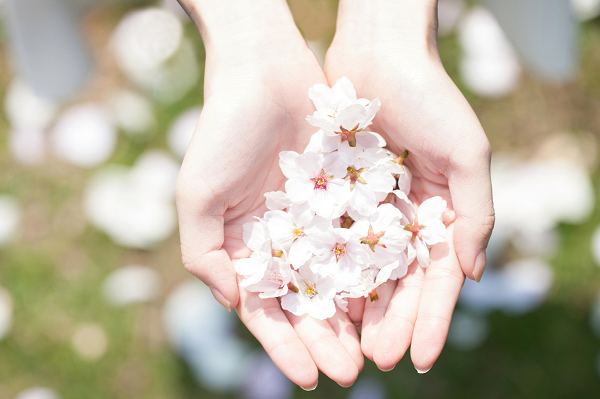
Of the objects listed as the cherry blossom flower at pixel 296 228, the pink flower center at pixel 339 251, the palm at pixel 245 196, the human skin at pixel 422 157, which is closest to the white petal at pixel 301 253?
the cherry blossom flower at pixel 296 228

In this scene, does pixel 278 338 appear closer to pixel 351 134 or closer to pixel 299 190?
pixel 299 190

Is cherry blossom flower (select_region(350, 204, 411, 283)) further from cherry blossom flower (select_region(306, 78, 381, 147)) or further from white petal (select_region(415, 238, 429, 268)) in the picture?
cherry blossom flower (select_region(306, 78, 381, 147))

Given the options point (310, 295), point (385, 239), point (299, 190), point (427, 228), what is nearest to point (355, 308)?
point (310, 295)

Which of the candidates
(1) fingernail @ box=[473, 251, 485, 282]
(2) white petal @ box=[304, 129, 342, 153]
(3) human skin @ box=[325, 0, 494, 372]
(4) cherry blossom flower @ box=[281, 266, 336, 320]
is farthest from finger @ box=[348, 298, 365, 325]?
(2) white petal @ box=[304, 129, 342, 153]

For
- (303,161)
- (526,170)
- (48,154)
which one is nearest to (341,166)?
(303,161)

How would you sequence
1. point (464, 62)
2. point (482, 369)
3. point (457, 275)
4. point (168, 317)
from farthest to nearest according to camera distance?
point (464, 62), point (168, 317), point (482, 369), point (457, 275)

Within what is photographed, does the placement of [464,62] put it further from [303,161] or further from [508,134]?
[303,161]
